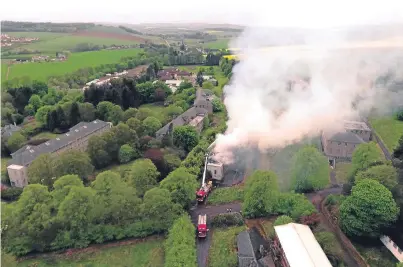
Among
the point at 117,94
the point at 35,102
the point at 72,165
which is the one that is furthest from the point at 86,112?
the point at 72,165

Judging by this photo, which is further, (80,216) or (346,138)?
(346,138)

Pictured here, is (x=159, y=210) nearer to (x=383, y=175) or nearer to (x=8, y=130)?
(x=383, y=175)

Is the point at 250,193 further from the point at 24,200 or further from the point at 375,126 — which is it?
the point at 375,126

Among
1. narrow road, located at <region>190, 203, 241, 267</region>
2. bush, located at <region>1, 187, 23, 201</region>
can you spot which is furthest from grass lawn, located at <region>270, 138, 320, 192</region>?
bush, located at <region>1, 187, 23, 201</region>

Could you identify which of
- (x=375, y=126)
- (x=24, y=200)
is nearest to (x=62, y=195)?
(x=24, y=200)

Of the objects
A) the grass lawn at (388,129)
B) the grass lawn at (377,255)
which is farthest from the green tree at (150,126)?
the grass lawn at (388,129)

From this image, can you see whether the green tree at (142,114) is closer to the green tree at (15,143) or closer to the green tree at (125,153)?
the green tree at (125,153)
